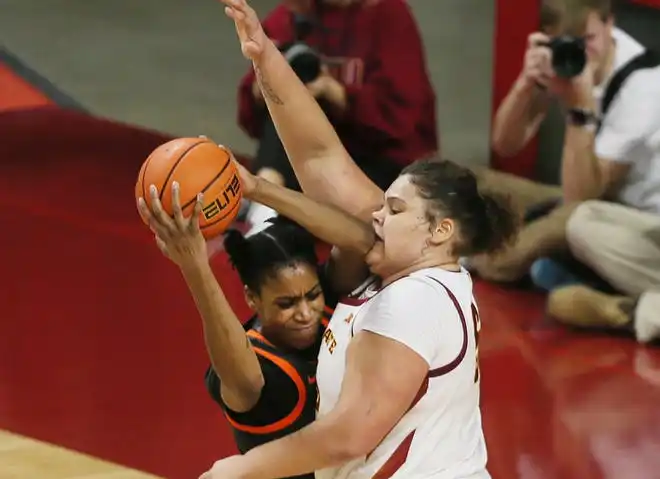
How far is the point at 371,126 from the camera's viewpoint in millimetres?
4039

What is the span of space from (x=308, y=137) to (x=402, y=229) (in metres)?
0.36

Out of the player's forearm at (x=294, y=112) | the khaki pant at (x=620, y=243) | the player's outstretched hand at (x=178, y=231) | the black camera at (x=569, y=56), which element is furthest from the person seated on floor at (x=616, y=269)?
the player's outstretched hand at (x=178, y=231)

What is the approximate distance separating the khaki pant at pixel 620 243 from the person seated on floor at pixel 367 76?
2.33ft

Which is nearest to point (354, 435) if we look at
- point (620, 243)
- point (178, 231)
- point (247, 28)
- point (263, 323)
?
point (178, 231)

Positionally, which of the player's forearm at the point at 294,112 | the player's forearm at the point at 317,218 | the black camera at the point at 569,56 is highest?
the player's forearm at the point at 294,112

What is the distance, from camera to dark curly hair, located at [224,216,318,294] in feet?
7.01

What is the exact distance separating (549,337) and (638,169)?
0.62 metres

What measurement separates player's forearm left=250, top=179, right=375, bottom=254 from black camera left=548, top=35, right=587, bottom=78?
1.85m

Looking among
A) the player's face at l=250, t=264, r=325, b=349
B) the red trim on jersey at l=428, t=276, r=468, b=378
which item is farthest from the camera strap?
the red trim on jersey at l=428, t=276, r=468, b=378

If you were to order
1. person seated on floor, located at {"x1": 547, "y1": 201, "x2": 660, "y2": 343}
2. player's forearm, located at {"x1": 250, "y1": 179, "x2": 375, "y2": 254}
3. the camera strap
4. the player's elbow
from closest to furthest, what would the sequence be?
the player's elbow → player's forearm, located at {"x1": 250, "y1": 179, "x2": 375, "y2": 254} → person seated on floor, located at {"x1": 547, "y1": 201, "x2": 660, "y2": 343} → the camera strap

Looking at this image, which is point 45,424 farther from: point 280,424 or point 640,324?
point 640,324

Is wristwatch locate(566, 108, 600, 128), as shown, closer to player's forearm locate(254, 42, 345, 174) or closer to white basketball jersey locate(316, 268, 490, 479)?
player's forearm locate(254, 42, 345, 174)

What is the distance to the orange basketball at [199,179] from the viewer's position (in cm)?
183

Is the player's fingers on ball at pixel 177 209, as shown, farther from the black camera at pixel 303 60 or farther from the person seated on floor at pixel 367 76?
the person seated on floor at pixel 367 76
